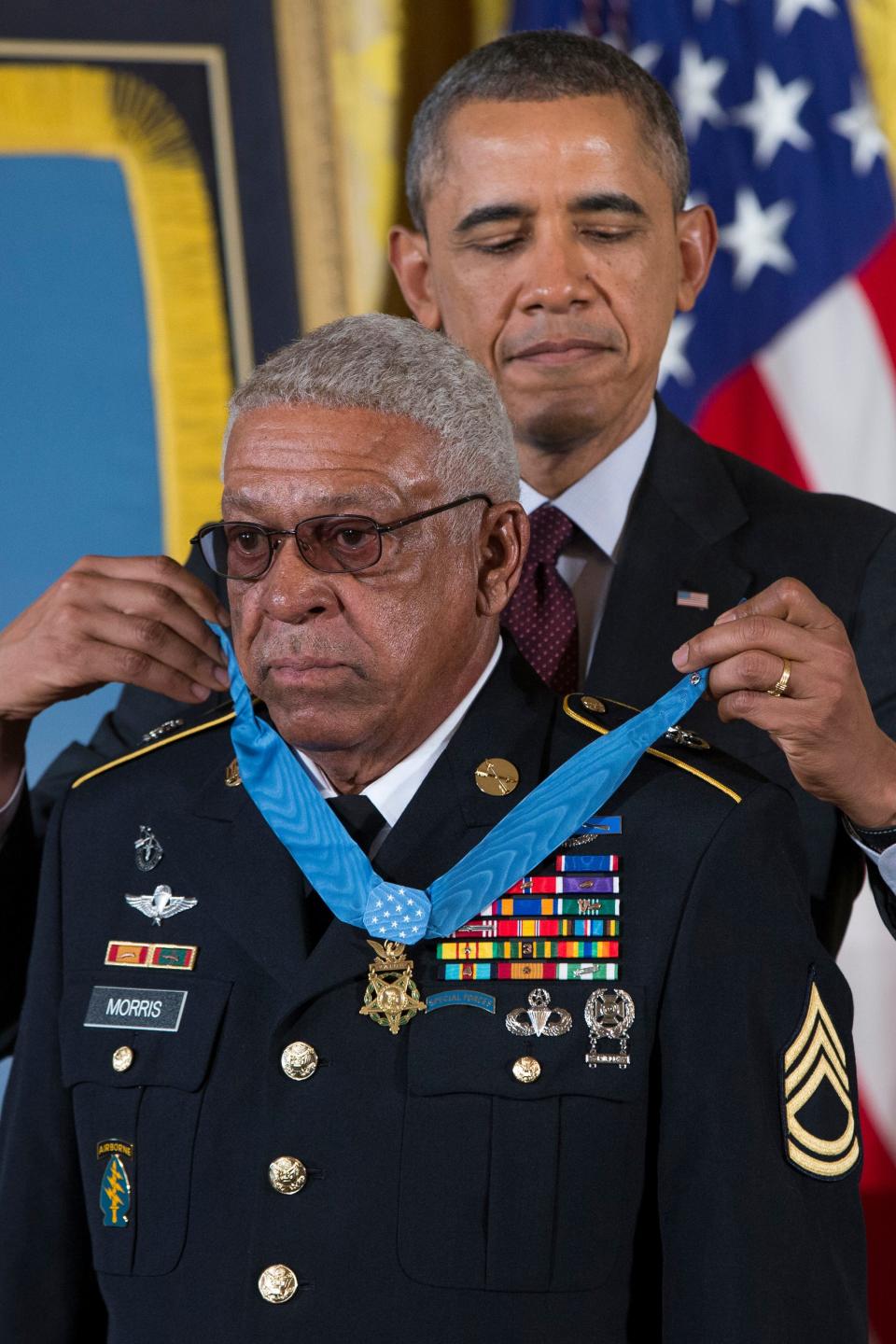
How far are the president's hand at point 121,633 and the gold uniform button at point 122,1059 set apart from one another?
45 centimetres

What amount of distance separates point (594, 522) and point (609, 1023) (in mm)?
882

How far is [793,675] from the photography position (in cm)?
176

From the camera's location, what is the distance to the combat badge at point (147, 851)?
1.93 m

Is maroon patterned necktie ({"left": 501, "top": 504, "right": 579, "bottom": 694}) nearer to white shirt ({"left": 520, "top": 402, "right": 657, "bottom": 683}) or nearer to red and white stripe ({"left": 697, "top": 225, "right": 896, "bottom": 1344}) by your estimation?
white shirt ({"left": 520, "top": 402, "right": 657, "bottom": 683})

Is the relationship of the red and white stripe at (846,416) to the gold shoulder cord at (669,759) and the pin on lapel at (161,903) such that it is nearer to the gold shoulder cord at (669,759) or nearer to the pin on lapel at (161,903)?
the gold shoulder cord at (669,759)

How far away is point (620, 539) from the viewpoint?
2.39 metres

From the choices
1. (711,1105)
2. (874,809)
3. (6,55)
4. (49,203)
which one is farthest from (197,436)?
(711,1105)

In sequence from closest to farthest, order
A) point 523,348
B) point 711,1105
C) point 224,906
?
1. point 711,1105
2. point 224,906
3. point 523,348

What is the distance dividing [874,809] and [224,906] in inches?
28.7

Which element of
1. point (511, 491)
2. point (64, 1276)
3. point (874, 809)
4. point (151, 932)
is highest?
point (511, 491)

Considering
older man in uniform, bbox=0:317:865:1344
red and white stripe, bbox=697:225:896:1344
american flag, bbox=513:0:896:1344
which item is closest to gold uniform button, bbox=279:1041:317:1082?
older man in uniform, bbox=0:317:865:1344

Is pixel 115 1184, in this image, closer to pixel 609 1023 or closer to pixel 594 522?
pixel 609 1023

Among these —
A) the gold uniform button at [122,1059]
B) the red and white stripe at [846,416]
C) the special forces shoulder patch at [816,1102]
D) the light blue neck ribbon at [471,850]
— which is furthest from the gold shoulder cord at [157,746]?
the red and white stripe at [846,416]

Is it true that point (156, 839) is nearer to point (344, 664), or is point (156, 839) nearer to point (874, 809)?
point (344, 664)
